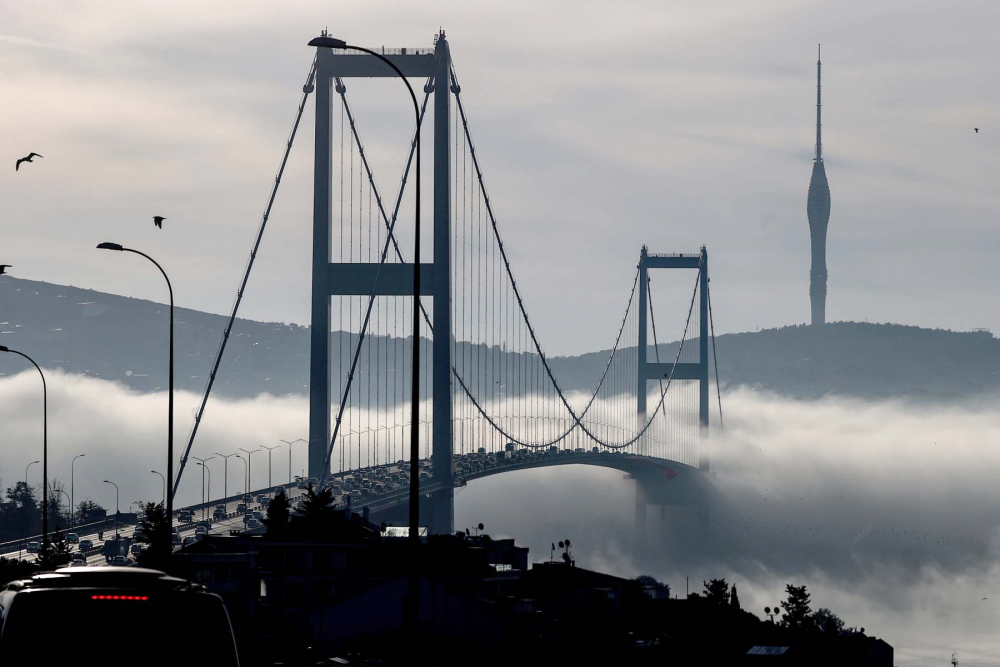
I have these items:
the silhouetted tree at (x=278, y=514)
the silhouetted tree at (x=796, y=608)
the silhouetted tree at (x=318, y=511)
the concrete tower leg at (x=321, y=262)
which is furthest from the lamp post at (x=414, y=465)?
the silhouetted tree at (x=796, y=608)

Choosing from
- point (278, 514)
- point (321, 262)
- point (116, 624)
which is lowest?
point (278, 514)

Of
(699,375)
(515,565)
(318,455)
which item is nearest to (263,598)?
(515,565)

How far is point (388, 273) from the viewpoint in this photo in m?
94.9

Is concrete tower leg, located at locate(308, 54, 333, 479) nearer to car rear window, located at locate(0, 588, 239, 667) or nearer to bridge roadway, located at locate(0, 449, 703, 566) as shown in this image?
bridge roadway, located at locate(0, 449, 703, 566)

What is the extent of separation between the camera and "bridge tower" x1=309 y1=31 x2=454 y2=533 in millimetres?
93625

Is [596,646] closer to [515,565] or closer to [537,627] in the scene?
[537,627]

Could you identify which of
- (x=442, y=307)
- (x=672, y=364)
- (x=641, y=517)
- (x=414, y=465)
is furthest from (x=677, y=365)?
(x=414, y=465)

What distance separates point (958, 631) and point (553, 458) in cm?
4915

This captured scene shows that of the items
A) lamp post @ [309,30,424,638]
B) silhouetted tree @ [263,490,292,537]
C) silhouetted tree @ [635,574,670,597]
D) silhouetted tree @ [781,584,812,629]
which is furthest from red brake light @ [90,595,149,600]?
silhouetted tree @ [781,584,812,629]

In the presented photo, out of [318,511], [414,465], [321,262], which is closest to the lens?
[414,465]

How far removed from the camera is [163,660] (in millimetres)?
11844

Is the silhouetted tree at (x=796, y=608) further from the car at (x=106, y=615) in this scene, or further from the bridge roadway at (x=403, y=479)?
the car at (x=106, y=615)

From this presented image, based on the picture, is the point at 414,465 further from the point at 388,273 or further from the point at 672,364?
the point at 672,364

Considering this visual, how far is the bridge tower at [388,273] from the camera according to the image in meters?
93.6
